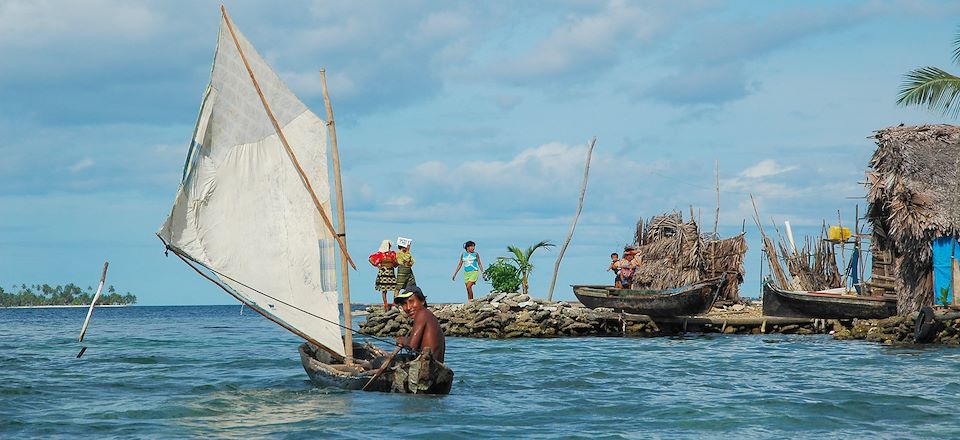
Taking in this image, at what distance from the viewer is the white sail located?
1449cm

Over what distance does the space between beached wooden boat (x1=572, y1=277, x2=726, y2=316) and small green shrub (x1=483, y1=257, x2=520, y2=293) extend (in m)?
1.97

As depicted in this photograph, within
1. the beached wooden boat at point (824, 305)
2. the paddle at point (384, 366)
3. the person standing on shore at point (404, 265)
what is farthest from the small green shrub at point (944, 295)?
the paddle at point (384, 366)

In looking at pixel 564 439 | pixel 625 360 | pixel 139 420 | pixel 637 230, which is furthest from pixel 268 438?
pixel 637 230

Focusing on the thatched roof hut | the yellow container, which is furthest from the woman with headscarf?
the yellow container

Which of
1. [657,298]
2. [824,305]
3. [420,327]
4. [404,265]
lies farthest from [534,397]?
[824,305]

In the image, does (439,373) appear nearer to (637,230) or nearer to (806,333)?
(806,333)

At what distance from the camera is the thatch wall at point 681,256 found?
103ft

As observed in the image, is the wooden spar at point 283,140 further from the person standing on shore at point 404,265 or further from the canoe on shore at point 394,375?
the person standing on shore at point 404,265

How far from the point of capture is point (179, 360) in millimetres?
22828

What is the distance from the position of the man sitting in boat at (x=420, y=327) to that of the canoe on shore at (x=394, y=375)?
0.49 ft

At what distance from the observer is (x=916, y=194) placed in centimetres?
2442

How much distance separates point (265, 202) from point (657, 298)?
1588 centimetres

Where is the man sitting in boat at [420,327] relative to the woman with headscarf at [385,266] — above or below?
below

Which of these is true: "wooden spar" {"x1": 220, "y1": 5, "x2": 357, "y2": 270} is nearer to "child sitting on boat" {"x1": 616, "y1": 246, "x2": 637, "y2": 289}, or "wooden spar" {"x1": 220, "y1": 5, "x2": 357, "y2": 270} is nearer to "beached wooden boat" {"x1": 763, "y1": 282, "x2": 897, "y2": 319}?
"child sitting on boat" {"x1": 616, "y1": 246, "x2": 637, "y2": 289}
